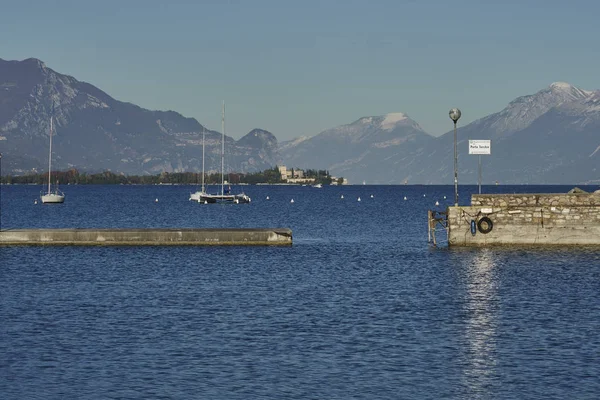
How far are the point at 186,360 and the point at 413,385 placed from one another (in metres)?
7.15

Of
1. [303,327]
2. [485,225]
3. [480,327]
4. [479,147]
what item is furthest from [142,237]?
[480,327]

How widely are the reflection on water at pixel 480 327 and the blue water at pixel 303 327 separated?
0.26 ft

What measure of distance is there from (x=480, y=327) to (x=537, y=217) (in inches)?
1189

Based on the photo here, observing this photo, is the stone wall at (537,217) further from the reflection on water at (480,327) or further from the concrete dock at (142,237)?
the concrete dock at (142,237)

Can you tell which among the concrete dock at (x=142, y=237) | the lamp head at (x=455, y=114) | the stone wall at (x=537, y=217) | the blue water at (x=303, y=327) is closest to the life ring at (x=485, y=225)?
the stone wall at (x=537, y=217)

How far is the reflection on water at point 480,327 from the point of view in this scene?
88.6 feet

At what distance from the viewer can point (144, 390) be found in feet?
83.7

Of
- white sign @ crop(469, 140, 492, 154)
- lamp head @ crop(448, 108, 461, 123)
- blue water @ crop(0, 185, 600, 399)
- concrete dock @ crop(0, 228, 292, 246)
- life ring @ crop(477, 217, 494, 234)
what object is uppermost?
lamp head @ crop(448, 108, 461, 123)

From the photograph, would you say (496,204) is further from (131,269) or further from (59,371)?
(59,371)

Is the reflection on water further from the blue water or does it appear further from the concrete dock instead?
the concrete dock

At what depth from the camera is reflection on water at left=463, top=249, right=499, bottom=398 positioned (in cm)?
2702

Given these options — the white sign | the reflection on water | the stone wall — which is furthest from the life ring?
the white sign

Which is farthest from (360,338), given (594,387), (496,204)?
(496,204)

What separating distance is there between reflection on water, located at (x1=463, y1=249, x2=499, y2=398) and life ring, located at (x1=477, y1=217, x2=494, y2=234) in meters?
6.12
